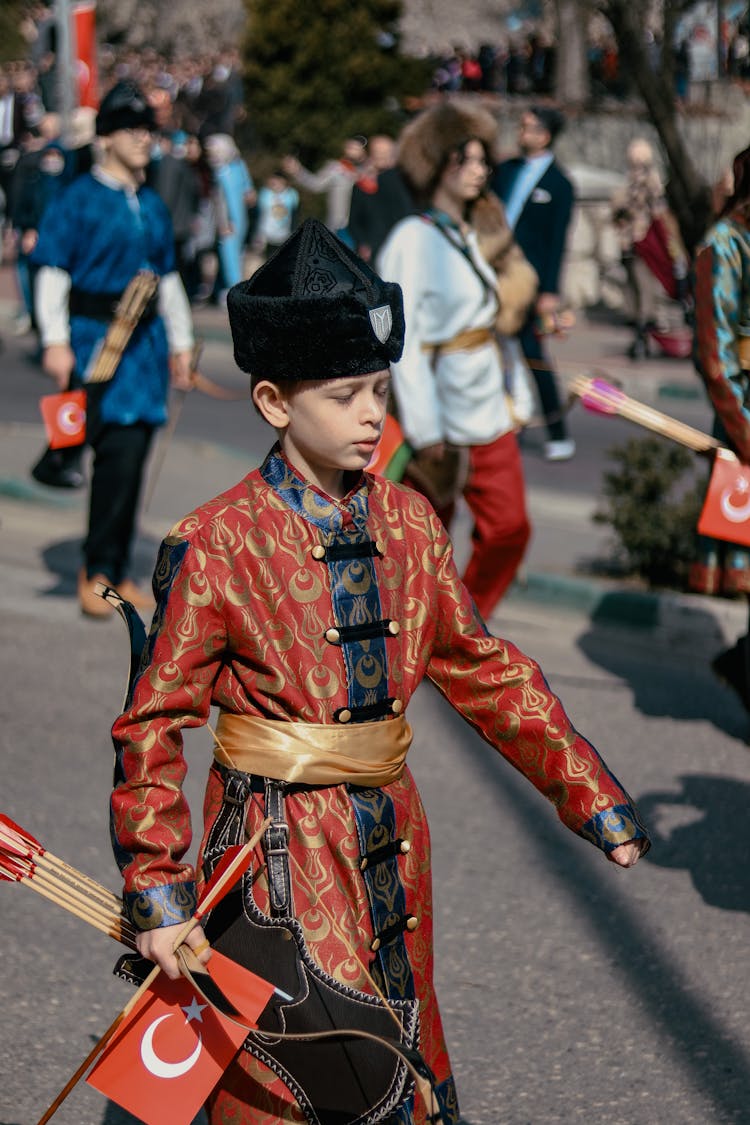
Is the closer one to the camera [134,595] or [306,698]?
[306,698]

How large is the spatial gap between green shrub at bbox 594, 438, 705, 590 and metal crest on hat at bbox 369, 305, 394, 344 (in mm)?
4822

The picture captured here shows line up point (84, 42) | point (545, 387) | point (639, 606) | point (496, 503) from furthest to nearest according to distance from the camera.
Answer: point (84, 42), point (545, 387), point (639, 606), point (496, 503)

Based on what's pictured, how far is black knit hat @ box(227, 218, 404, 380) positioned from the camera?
101 inches

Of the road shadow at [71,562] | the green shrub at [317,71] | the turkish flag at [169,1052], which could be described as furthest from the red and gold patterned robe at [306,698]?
the green shrub at [317,71]

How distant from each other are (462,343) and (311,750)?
370 cm

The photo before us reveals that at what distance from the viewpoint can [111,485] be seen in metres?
7.03

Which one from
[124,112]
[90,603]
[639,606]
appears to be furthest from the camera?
[90,603]

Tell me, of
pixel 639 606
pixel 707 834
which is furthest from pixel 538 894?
pixel 639 606

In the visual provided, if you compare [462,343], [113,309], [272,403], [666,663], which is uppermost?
[272,403]

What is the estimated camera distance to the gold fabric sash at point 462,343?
6109mm

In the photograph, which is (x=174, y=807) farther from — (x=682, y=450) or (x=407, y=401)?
(x=682, y=450)

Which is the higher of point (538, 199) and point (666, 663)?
point (538, 199)

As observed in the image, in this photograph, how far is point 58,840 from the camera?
495 centimetres

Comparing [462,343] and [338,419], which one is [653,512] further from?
[338,419]
